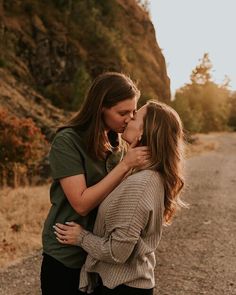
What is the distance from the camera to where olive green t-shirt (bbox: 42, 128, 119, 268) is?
8.09 feet

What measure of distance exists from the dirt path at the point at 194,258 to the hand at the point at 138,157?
10.5 feet

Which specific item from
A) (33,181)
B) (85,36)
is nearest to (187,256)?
(33,181)

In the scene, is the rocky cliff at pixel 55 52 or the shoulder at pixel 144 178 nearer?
the shoulder at pixel 144 178

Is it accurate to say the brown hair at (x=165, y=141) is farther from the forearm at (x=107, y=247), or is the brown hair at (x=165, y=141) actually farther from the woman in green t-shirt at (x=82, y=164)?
the forearm at (x=107, y=247)

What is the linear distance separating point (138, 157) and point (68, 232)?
0.51 metres

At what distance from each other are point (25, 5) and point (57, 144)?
28856 mm

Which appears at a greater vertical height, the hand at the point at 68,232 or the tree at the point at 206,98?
the hand at the point at 68,232

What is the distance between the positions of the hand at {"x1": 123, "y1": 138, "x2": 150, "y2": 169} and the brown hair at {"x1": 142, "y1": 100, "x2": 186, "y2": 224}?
0.03m

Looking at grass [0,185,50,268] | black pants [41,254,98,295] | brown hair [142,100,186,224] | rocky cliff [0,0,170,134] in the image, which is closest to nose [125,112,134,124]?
brown hair [142,100,186,224]

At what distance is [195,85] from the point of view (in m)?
64.6

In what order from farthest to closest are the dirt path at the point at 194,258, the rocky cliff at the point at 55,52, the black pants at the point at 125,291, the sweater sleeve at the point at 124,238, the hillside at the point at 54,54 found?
the rocky cliff at the point at 55,52
the hillside at the point at 54,54
the dirt path at the point at 194,258
the black pants at the point at 125,291
the sweater sleeve at the point at 124,238

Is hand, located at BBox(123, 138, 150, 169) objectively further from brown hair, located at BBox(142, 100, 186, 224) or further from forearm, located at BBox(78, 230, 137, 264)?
forearm, located at BBox(78, 230, 137, 264)

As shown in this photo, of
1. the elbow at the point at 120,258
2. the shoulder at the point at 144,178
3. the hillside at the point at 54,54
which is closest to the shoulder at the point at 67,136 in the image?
the shoulder at the point at 144,178

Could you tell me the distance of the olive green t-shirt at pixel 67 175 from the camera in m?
2.46
